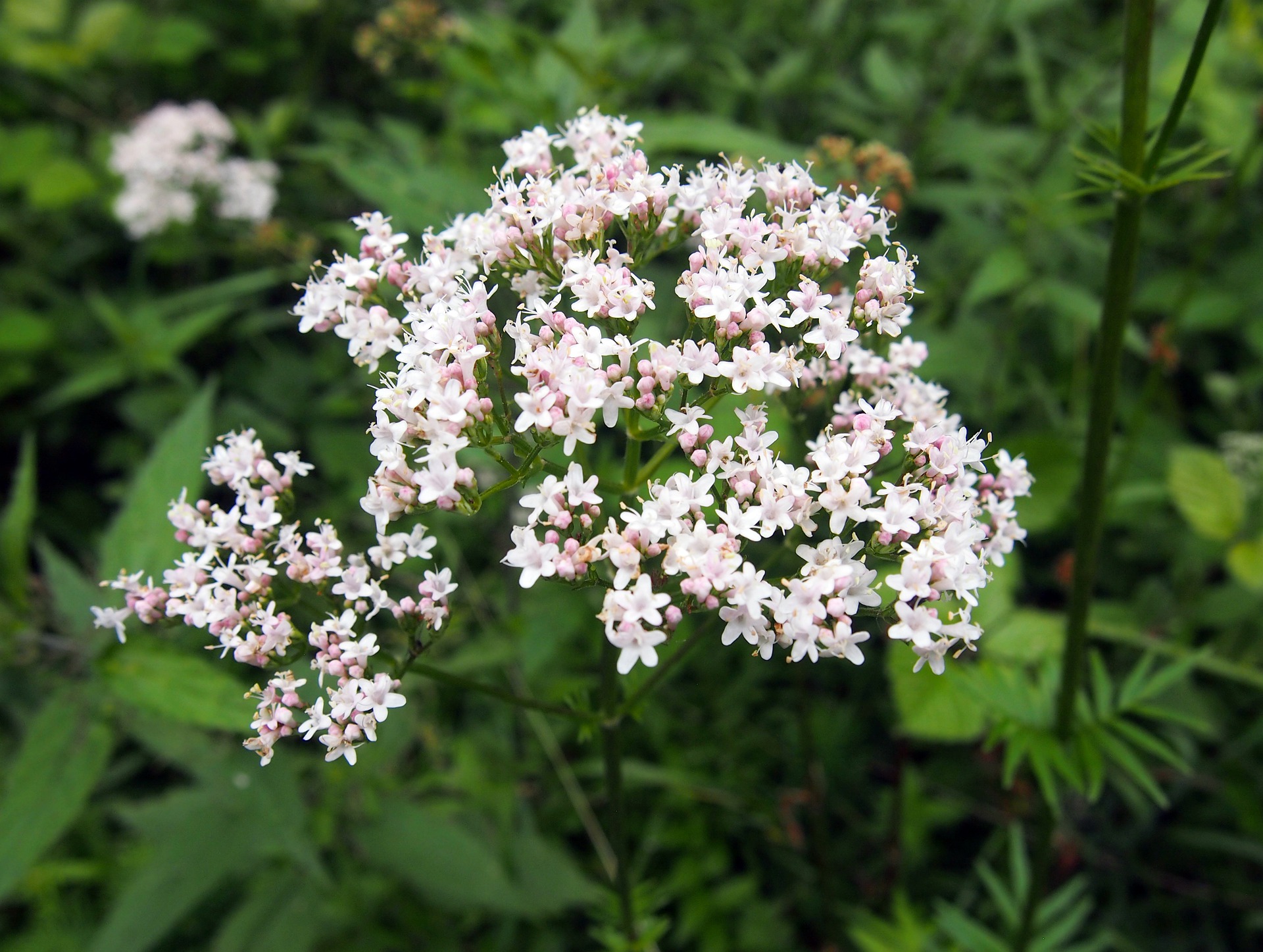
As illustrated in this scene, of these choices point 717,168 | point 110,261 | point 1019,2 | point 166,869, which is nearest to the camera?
Result: point 717,168

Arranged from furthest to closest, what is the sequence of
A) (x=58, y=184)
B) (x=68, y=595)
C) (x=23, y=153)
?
(x=23, y=153) < (x=58, y=184) < (x=68, y=595)

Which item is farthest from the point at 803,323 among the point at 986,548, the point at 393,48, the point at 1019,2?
the point at 393,48

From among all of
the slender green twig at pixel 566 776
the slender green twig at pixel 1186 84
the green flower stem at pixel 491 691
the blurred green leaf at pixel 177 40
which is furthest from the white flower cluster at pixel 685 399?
Answer: the blurred green leaf at pixel 177 40

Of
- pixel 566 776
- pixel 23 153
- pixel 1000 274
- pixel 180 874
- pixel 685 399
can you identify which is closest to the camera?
pixel 685 399

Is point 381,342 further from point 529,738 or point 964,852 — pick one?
point 964,852

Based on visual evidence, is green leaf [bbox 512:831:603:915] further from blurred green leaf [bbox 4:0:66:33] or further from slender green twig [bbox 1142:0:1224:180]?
blurred green leaf [bbox 4:0:66:33]

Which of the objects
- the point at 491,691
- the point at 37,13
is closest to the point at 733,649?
the point at 491,691

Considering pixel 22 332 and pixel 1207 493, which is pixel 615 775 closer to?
pixel 1207 493

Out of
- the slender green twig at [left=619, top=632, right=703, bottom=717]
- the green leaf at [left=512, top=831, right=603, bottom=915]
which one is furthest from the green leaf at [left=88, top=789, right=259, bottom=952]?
the slender green twig at [left=619, top=632, right=703, bottom=717]
